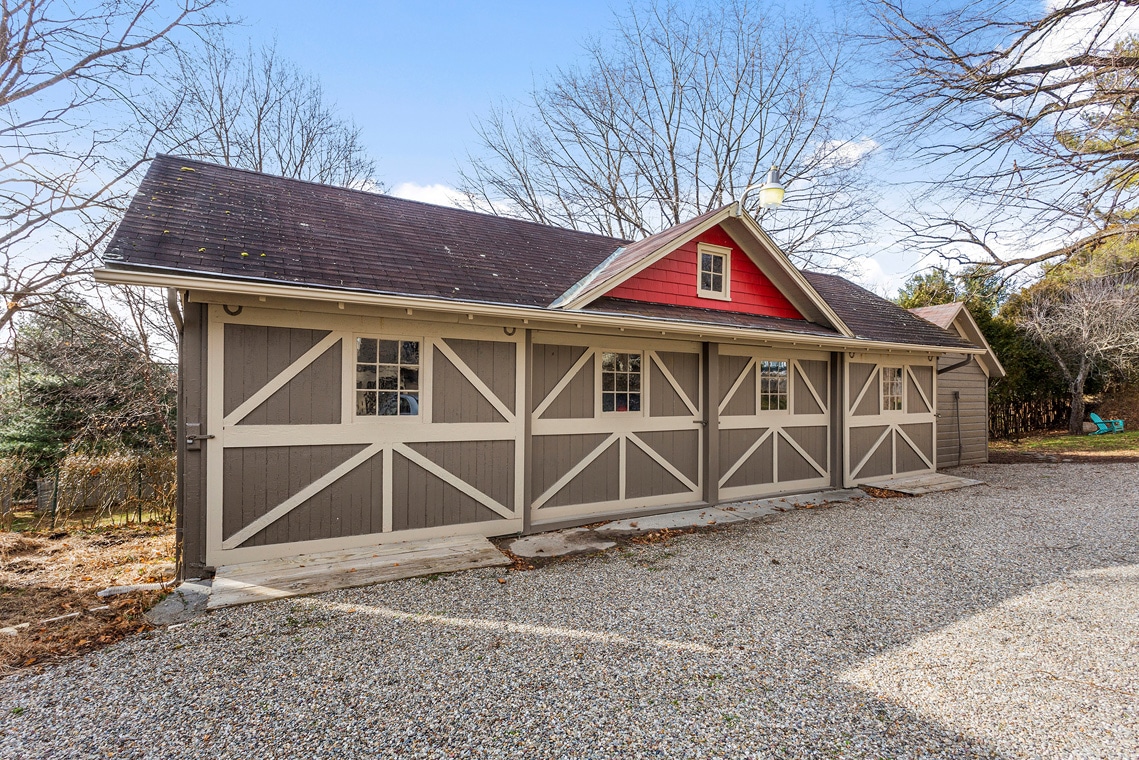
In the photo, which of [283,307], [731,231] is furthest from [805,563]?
[283,307]

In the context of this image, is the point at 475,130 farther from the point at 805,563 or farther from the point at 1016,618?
the point at 1016,618

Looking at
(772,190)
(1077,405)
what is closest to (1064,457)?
(1077,405)

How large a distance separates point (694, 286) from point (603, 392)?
240cm

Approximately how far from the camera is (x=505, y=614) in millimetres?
3838

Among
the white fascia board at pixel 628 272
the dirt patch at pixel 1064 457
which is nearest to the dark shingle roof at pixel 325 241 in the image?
the white fascia board at pixel 628 272

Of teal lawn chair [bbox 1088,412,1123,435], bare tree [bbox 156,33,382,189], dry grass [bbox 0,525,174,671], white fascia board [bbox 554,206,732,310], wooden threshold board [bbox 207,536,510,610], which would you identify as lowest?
dry grass [bbox 0,525,174,671]

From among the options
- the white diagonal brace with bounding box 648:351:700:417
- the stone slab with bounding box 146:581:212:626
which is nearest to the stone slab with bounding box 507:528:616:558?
the white diagonal brace with bounding box 648:351:700:417

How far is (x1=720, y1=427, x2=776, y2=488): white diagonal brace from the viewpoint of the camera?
7.45 m

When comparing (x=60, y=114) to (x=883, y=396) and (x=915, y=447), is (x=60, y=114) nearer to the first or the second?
(x=883, y=396)

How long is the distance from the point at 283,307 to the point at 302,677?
321cm

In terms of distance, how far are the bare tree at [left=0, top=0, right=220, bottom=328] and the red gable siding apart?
614 cm

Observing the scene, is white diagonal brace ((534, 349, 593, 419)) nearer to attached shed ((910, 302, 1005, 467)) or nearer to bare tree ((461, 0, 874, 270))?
attached shed ((910, 302, 1005, 467))

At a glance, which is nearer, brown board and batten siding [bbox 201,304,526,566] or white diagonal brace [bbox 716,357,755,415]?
brown board and batten siding [bbox 201,304,526,566]

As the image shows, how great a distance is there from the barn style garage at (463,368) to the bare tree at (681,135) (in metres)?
8.99
